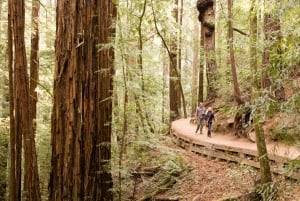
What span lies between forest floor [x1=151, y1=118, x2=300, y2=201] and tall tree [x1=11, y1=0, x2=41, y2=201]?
3.62 metres

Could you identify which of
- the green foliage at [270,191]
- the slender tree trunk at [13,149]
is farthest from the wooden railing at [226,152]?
the slender tree trunk at [13,149]

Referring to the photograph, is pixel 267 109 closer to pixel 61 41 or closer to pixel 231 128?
pixel 61 41

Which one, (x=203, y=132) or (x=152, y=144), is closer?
(x=152, y=144)

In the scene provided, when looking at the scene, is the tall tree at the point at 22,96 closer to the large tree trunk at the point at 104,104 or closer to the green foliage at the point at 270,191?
the large tree trunk at the point at 104,104

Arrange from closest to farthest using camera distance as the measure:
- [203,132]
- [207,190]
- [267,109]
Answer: [267,109]
[207,190]
[203,132]

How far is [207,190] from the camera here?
929 cm

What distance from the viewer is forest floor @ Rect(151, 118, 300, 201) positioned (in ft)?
25.4

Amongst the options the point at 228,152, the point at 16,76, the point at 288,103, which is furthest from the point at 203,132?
the point at 288,103

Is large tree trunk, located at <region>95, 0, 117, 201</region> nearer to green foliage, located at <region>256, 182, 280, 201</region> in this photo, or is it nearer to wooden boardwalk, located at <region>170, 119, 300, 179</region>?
green foliage, located at <region>256, 182, 280, 201</region>

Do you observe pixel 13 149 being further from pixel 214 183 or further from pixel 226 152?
pixel 226 152

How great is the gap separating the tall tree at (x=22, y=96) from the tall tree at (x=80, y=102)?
543 mm

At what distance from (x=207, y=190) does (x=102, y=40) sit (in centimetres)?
464

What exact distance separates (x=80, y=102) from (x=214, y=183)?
14.8ft

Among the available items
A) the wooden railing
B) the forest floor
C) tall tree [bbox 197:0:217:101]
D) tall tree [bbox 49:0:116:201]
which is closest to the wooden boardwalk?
the wooden railing
